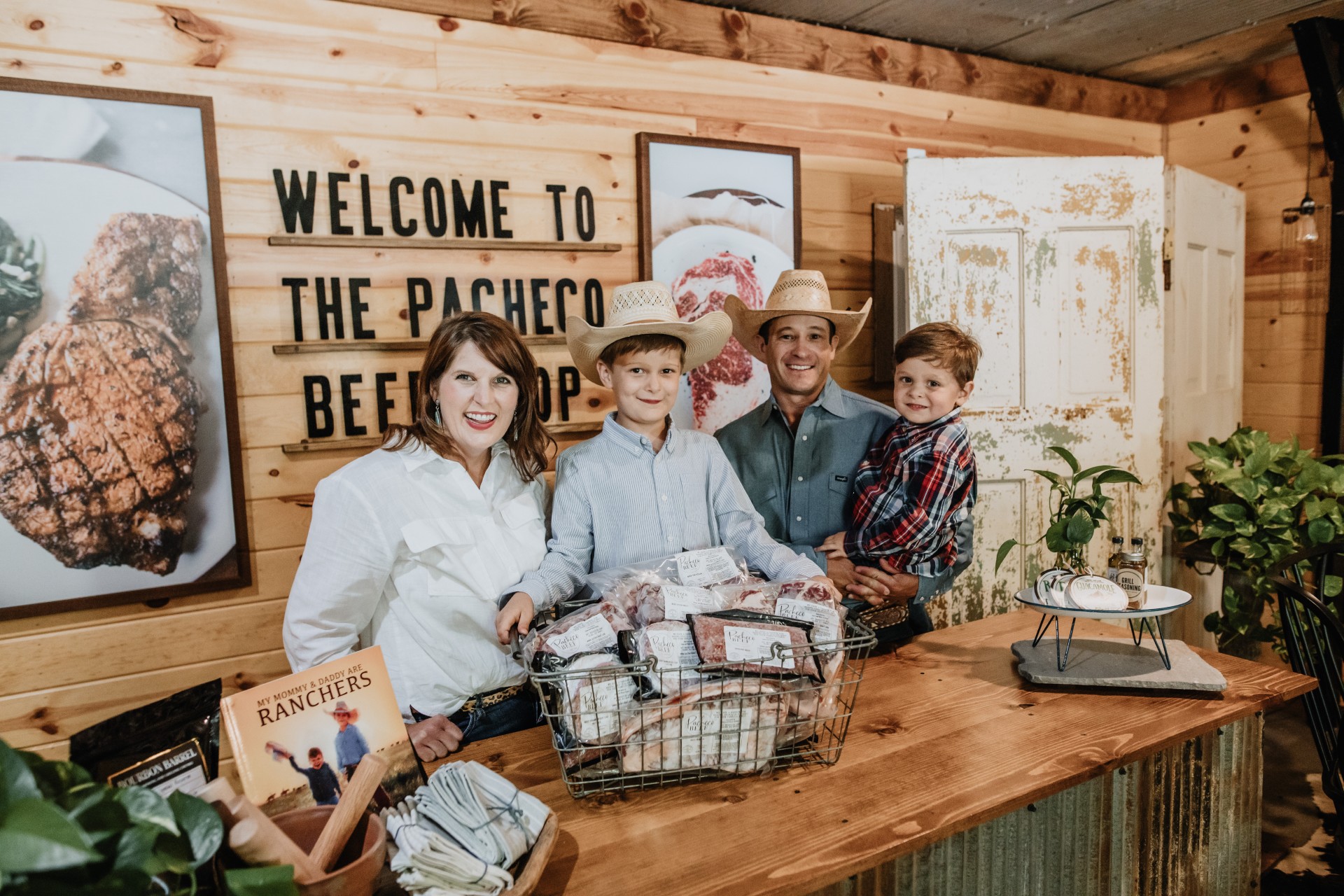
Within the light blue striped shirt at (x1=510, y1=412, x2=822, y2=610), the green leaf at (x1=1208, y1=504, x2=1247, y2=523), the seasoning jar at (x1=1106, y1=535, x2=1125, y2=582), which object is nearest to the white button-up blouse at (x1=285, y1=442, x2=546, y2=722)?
the light blue striped shirt at (x1=510, y1=412, x2=822, y2=610)

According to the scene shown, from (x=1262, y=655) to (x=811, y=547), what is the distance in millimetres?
2483

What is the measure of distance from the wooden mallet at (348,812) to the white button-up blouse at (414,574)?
0.68 metres

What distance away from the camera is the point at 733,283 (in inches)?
121

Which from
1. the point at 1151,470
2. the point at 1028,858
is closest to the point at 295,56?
the point at 1028,858

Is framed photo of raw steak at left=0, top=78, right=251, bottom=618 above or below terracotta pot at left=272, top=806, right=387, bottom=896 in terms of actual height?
above

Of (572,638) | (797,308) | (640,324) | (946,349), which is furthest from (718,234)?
(572,638)

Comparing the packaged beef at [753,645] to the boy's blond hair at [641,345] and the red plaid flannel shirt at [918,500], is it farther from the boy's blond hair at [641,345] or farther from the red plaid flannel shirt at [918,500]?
the red plaid flannel shirt at [918,500]

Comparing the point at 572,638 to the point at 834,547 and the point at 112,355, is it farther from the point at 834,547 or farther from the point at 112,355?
the point at 112,355

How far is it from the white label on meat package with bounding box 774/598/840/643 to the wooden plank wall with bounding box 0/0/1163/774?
1678mm

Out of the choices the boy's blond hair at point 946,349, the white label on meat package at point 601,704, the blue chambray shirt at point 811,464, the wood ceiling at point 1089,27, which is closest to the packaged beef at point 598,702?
the white label on meat package at point 601,704

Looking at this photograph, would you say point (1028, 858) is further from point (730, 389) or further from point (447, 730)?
point (730, 389)

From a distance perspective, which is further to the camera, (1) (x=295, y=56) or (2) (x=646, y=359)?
(1) (x=295, y=56)

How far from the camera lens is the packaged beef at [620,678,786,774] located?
1158mm

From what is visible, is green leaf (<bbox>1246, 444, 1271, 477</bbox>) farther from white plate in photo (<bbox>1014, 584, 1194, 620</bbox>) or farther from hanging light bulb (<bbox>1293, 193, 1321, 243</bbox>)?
white plate in photo (<bbox>1014, 584, 1194, 620</bbox>)
